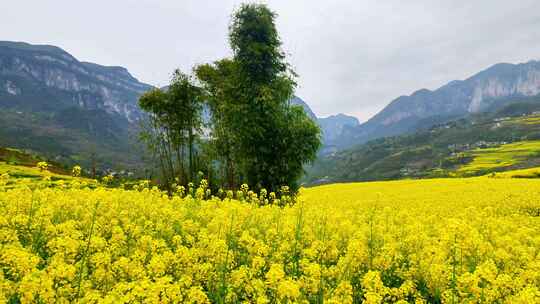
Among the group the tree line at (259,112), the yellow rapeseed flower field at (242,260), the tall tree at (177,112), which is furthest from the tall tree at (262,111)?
the yellow rapeseed flower field at (242,260)

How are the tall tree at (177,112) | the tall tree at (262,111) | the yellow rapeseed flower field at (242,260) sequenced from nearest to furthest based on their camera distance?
the yellow rapeseed flower field at (242,260), the tall tree at (262,111), the tall tree at (177,112)

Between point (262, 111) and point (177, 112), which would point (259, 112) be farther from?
point (177, 112)

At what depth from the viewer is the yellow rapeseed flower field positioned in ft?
17.3

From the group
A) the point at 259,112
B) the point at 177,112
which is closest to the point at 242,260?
the point at 259,112

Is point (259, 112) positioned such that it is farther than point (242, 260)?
Yes

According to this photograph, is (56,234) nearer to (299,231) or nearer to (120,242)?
(120,242)

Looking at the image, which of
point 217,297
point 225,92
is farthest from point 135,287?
point 225,92

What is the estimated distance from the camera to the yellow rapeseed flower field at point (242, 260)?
5285 millimetres

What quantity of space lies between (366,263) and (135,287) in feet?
16.5

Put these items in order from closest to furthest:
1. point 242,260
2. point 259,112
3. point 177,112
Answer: point 242,260, point 259,112, point 177,112

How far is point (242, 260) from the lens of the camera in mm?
8211

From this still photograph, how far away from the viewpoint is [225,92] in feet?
110

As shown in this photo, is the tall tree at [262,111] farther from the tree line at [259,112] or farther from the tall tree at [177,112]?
the tall tree at [177,112]

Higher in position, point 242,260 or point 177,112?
point 177,112
